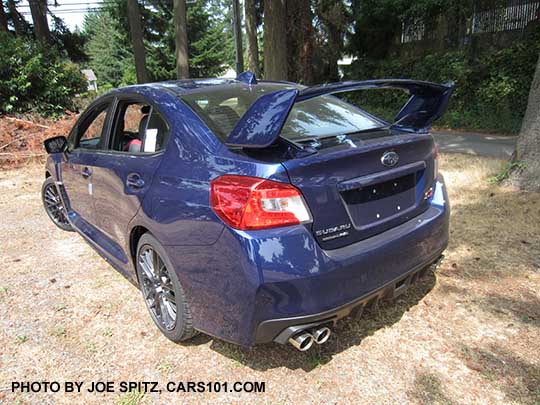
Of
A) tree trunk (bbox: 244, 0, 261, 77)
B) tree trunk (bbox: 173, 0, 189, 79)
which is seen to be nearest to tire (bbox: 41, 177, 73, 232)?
tree trunk (bbox: 173, 0, 189, 79)

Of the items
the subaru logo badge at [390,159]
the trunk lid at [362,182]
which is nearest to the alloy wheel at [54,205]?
the trunk lid at [362,182]

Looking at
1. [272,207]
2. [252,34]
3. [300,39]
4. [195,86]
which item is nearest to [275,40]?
[300,39]

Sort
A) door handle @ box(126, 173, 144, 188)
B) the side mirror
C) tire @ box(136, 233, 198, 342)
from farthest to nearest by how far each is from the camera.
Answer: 1. the side mirror
2. door handle @ box(126, 173, 144, 188)
3. tire @ box(136, 233, 198, 342)

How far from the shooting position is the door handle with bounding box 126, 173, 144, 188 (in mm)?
2633

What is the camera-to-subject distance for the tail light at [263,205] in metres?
1.95

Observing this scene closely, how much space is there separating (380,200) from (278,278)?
779mm

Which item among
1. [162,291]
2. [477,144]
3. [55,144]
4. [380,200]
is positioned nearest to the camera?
[380,200]

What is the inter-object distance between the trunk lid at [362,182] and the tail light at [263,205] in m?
0.06

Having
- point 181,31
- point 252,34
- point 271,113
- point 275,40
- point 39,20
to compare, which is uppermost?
point 39,20

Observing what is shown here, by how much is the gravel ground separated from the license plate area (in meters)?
0.84

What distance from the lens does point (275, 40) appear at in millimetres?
10391

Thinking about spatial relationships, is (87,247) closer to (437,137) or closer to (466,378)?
(466,378)

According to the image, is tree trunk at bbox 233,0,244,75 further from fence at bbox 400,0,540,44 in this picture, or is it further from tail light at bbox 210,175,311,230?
tail light at bbox 210,175,311,230

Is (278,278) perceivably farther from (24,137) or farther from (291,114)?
(24,137)
